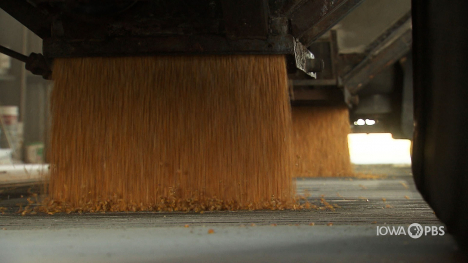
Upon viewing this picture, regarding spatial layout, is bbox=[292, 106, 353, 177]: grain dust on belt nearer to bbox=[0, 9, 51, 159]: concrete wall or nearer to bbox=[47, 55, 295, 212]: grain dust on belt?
bbox=[47, 55, 295, 212]: grain dust on belt

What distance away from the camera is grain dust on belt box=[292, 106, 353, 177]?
592cm

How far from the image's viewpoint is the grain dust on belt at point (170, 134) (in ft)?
8.77

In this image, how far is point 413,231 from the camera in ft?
6.18

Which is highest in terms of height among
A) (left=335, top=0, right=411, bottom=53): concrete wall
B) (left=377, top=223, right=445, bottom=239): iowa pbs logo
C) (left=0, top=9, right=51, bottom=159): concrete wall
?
(left=0, top=9, right=51, bottom=159): concrete wall

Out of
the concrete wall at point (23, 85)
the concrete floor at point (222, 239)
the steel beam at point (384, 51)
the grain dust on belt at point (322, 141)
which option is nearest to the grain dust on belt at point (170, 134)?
the concrete floor at point (222, 239)

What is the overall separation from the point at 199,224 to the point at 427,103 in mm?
1238

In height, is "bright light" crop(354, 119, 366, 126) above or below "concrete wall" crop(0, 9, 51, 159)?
below

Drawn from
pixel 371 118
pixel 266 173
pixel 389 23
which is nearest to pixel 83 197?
pixel 266 173

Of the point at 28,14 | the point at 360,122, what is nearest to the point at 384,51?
the point at 360,122

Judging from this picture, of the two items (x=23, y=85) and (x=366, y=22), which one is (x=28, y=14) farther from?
(x=23, y=85)

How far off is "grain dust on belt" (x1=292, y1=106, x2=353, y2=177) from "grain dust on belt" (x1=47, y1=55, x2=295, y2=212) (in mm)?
3279

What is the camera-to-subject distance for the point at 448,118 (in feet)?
5.73

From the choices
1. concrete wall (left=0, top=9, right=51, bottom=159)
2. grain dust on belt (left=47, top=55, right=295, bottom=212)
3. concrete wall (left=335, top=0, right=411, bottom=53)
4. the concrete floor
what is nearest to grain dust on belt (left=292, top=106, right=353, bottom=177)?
concrete wall (left=335, top=0, right=411, bottom=53)

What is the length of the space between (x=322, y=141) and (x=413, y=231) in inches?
162
